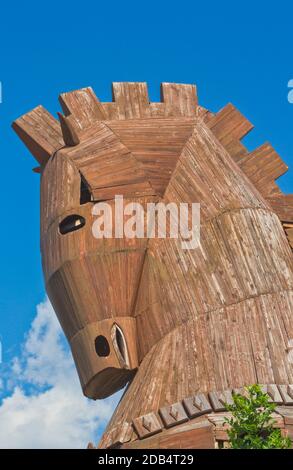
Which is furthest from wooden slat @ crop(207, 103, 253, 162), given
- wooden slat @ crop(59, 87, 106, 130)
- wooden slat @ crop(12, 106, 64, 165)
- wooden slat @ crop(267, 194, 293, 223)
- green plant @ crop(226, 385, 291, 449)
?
green plant @ crop(226, 385, 291, 449)

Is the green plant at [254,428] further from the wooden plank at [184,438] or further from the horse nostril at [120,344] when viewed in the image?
the horse nostril at [120,344]

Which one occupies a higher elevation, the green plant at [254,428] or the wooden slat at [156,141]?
the wooden slat at [156,141]

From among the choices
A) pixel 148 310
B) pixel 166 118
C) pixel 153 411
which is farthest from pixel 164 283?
pixel 166 118

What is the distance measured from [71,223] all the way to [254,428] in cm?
640

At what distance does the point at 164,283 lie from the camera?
18.5 m

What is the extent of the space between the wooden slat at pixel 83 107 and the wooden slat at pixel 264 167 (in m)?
3.04

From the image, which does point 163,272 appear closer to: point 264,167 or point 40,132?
point 264,167

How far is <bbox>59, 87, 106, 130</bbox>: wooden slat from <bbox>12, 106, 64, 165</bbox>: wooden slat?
0.53 meters

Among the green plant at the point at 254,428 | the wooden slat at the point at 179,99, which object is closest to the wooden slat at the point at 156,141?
the wooden slat at the point at 179,99

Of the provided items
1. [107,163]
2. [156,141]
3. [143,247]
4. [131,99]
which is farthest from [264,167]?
[143,247]

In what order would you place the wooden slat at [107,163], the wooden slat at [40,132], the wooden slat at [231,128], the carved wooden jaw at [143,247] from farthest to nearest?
the wooden slat at [231,128]
the wooden slat at [40,132]
the wooden slat at [107,163]
the carved wooden jaw at [143,247]

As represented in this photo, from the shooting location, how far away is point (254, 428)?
14.4 metres

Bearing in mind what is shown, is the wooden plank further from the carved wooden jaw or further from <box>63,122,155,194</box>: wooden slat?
<box>63,122,155,194</box>: wooden slat

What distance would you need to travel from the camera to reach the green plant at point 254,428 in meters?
14.2
